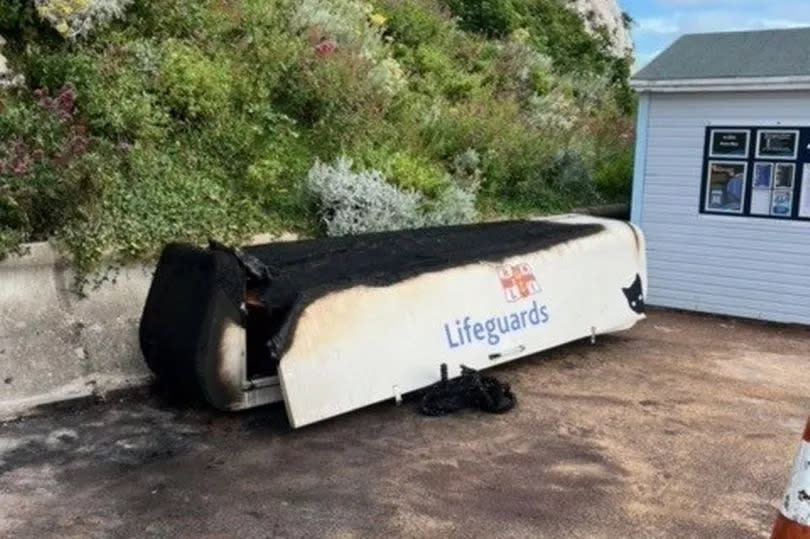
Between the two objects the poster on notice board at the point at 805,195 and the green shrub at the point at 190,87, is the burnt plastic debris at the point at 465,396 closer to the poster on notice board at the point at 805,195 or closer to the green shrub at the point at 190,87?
the green shrub at the point at 190,87

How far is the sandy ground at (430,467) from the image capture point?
14.1 feet

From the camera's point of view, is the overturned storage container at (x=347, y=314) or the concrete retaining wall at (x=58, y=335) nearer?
the overturned storage container at (x=347, y=314)

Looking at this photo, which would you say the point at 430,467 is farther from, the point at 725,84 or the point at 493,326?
the point at 725,84

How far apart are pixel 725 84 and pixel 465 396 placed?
577 cm

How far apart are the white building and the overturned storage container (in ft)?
11.4

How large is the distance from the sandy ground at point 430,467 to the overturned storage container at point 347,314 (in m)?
0.32

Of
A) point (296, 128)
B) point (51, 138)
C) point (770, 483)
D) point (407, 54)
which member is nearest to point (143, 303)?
point (51, 138)

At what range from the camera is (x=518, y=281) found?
22.4ft

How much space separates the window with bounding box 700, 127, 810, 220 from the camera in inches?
369

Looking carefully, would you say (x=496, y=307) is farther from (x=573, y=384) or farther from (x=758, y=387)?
(x=758, y=387)

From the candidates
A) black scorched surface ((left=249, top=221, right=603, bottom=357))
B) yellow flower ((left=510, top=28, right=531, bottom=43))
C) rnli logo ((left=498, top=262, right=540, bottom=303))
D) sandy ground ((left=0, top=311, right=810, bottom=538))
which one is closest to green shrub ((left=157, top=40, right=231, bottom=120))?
black scorched surface ((left=249, top=221, right=603, bottom=357))

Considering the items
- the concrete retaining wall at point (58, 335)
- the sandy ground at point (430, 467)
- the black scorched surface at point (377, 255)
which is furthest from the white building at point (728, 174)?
the concrete retaining wall at point (58, 335)

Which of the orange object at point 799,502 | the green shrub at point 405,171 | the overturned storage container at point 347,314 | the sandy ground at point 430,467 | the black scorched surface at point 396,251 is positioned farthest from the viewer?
the green shrub at point 405,171

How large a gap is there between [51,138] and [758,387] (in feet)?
20.6
